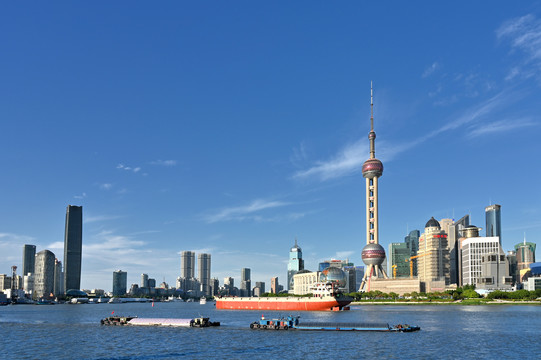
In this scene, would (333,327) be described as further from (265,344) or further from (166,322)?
(166,322)

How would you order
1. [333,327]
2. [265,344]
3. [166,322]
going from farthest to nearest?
[166,322]
[333,327]
[265,344]

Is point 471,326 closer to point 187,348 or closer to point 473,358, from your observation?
point 473,358

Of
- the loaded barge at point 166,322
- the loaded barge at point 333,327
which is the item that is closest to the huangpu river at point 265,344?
the loaded barge at point 333,327

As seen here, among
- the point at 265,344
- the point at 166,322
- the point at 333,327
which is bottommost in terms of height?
the point at 166,322

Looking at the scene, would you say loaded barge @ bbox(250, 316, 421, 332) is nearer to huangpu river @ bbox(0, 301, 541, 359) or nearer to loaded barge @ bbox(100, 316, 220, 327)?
huangpu river @ bbox(0, 301, 541, 359)

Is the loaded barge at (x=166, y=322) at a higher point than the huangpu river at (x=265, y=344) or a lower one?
lower

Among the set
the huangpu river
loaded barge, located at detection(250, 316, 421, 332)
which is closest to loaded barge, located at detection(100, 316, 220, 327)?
the huangpu river

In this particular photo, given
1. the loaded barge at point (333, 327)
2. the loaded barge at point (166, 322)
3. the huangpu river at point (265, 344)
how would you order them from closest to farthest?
the huangpu river at point (265, 344), the loaded barge at point (333, 327), the loaded barge at point (166, 322)

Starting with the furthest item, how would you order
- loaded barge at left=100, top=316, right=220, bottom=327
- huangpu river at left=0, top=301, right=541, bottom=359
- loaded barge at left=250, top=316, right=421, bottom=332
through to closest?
loaded barge at left=100, top=316, right=220, bottom=327
loaded barge at left=250, top=316, right=421, bottom=332
huangpu river at left=0, top=301, right=541, bottom=359

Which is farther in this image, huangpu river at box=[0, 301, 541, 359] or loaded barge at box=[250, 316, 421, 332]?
loaded barge at box=[250, 316, 421, 332]

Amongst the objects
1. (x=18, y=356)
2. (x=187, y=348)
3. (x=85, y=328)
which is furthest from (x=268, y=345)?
(x=85, y=328)

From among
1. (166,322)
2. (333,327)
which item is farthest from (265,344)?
(166,322)

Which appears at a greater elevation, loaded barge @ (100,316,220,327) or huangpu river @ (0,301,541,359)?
huangpu river @ (0,301,541,359)

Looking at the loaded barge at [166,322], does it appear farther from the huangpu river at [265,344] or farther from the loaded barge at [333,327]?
the loaded barge at [333,327]
